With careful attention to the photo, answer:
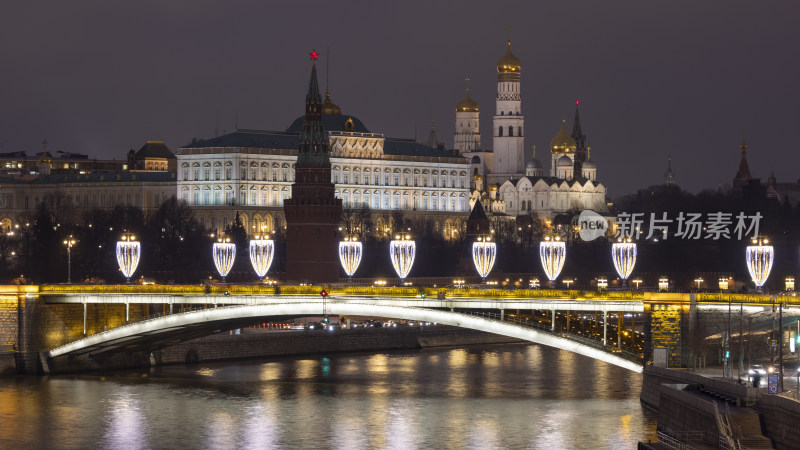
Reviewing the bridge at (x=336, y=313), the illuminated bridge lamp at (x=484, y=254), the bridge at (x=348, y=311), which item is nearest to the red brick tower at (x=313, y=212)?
the illuminated bridge lamp at (x=484, y=254)

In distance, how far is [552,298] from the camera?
68.0 metres

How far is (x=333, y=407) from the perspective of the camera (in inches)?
2682

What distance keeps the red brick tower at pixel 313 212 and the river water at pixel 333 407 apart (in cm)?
2711

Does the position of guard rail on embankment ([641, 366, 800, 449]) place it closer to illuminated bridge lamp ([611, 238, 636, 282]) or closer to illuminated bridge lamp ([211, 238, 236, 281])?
illuminated bridge lamp ([611, 238, 636, 282])

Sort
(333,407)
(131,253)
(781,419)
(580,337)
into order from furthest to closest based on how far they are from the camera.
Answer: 1. (131,253)
2. (333,407)
3. (580,337)
4. (781,419)

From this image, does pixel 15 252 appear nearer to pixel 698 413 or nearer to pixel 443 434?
pixel 443 434

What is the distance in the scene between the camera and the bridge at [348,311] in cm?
6438

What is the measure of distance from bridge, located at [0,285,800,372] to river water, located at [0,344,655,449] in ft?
6.00

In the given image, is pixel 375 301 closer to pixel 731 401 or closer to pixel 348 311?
pixel 348 311

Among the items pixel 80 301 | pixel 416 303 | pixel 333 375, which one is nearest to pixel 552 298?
pixel 416 303

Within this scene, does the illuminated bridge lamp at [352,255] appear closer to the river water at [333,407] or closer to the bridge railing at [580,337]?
the river water at [333,407]

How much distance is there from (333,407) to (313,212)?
46550mm

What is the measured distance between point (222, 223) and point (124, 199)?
1737 centimetres

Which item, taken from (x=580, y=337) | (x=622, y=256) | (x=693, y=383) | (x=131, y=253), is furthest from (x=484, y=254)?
(x=693, y=383)
